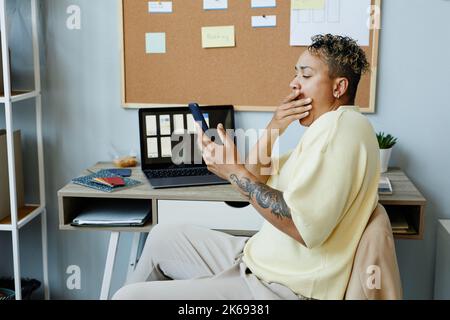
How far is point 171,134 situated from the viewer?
2.65m

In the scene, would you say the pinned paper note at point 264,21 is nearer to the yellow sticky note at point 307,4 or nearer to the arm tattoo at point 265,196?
the yellow sticky note at point 307,4

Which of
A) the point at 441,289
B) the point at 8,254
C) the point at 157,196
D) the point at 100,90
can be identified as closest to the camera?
the point at 157,196

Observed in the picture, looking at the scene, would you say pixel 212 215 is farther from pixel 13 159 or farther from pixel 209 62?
pixel 13 159

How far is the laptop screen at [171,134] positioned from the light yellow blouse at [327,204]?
0.87 meters

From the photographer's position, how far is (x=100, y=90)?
277 centimetres

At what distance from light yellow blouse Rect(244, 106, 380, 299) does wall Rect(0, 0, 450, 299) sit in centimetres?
90

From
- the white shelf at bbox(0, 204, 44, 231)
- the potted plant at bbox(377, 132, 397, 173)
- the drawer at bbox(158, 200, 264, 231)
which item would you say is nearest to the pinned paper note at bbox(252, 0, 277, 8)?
the potted plant at bbox(377, 132, 397, 173)

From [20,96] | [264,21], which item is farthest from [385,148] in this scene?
[20,96]

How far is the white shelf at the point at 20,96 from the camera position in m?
2.48

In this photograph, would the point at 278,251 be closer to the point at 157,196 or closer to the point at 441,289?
the point at 157,196

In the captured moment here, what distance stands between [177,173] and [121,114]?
1.35ft
